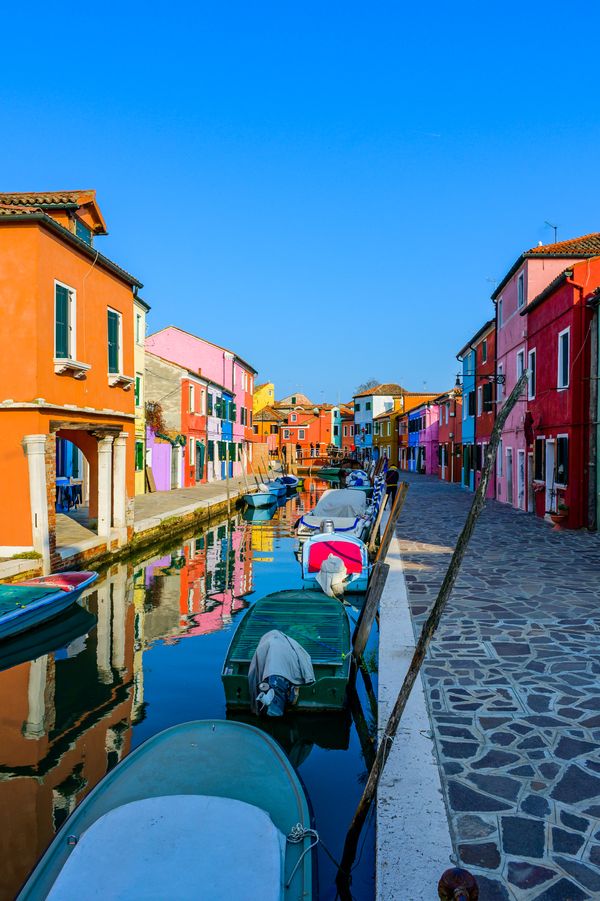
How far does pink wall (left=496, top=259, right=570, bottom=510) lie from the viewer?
21.8 metres

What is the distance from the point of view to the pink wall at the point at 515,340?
71.4 feet

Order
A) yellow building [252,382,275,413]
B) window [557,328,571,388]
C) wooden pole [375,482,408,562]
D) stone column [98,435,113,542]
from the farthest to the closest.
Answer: yellow building [252,382,275,413], window [557,328,571,388], stone column [98,435,113,542], wooden pole [375,482,408,562]

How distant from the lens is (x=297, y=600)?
378 inches

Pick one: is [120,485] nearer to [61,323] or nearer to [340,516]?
[61,323]

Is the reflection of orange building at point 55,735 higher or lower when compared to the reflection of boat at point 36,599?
lower

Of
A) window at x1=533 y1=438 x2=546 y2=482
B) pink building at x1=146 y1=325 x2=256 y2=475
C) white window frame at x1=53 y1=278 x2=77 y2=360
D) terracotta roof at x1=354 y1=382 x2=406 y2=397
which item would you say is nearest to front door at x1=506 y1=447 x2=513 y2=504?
window at x1=533 y1=438 x2=546 y2=482

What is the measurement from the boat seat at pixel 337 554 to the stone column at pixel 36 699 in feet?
18.9

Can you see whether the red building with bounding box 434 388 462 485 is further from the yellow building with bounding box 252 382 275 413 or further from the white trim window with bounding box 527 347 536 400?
the yellow building with bounding box 252 382 275 413

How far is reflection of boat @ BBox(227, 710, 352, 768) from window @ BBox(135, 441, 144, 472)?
2281cm

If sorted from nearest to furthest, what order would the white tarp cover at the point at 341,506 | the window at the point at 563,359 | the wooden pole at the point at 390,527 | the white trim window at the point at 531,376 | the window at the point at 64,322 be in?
the wooden pole at the point at 390,527
the window at the point at 64,322
the window at the point at 563,359
the white tarp cover at the point at 341,506
the white trim window at the point at 531,376

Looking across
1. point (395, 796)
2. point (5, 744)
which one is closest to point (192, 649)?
point (5, 744)

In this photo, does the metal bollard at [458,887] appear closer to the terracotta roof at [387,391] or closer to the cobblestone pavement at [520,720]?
the cobblestone pavement at [520,720]

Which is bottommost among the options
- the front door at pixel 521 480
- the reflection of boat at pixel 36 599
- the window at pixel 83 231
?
the reflection of boat at pixel 36 599

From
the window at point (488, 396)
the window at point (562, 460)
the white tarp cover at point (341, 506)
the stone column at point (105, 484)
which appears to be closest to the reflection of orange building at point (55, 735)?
the stone column at point (105, 484)
